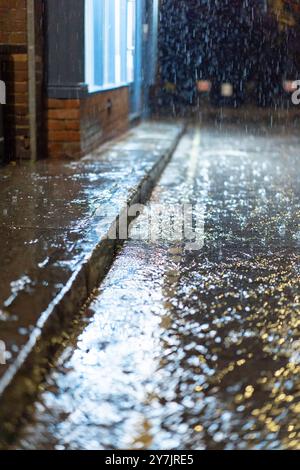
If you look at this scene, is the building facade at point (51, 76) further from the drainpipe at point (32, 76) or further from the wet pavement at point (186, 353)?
the wet pavement at point (186, 353)

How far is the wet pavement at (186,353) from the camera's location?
2533 millimetres

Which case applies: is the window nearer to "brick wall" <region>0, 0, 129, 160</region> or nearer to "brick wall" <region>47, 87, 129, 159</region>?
"brick wall" <region>47, 87, 129, 159</region>

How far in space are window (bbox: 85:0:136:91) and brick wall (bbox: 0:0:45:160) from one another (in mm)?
971

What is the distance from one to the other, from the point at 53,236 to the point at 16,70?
4.23m

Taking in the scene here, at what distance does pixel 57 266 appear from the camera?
12.7 ft

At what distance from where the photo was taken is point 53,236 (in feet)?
15.1

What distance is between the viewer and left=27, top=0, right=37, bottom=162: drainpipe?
7883 mm

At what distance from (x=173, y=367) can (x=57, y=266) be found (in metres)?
1.16

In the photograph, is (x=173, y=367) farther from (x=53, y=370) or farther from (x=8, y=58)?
(x=8, y=58)

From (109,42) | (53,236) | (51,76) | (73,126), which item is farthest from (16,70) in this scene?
(53,236)

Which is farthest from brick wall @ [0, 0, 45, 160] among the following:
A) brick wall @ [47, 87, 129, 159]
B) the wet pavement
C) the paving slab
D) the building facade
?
the wet pavement

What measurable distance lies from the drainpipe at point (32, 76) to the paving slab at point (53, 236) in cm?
34

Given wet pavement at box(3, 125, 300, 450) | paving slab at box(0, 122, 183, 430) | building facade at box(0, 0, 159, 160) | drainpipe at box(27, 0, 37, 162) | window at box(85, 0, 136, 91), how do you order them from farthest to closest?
1. window at box(85, 0, 136, 91)
2. building facade at box(0, 0, 159, 160)
3. drainpipe at box(27, 0, 37, 162)
4. paving slab at box(0, 122, 183, 430)
5. wet pavement at box(3, 125, 300, 450)
